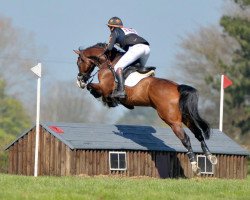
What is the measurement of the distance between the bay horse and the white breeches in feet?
1.18

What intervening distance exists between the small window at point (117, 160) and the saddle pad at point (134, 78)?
785cm

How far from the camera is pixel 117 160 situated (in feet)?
109

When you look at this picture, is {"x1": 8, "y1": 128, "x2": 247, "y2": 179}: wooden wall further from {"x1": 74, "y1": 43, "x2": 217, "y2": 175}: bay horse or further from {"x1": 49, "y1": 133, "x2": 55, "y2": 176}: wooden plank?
{"x1": 74, "y1": 43, "x2": 217, "y2": 175}: bay horse

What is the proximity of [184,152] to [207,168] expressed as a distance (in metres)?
1.52

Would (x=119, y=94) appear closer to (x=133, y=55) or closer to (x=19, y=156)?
(x=133, y=55)

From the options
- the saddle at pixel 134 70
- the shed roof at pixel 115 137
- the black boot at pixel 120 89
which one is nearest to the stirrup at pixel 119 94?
the black boot at pixel 120 89

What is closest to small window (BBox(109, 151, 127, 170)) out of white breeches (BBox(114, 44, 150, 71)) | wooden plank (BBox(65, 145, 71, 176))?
wooden plank (BBox(65, 145, 71, 176))

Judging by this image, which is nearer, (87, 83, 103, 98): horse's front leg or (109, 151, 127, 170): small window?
(87, 83, 103, 98): horse's front leg

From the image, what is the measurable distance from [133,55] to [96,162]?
7911mm

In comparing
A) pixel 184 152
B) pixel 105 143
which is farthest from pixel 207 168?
pixel 105 143

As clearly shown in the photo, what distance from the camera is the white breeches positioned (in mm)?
25828

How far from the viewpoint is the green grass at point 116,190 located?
61.5ft

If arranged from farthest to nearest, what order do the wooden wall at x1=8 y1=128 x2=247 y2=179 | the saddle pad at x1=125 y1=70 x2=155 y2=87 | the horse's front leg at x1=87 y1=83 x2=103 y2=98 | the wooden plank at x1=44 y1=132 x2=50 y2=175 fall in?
the wooden plank at x1=44 y1=132 x2=50 y2=175
the wooden wall at x1=8 y1=128 x2=247 y2=179
the horse's front leg at x1=87 y1=83 x2=103 y2=98
the saddle pad at x1=125 y1=70 x2=155 y2=87

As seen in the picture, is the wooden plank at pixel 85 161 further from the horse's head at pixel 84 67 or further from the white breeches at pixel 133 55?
the white breeches at pixel 133 55
